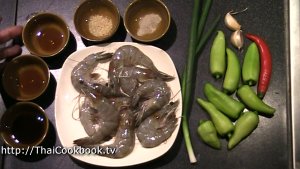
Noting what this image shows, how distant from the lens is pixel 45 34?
2.20 metres

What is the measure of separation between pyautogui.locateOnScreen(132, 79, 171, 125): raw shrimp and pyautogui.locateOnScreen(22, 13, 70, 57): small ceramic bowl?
55 centimetres

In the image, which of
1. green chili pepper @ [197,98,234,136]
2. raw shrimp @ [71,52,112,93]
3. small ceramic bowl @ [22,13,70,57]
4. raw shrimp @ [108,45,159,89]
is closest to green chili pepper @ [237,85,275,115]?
green chili pepper @ [197,98,234,136]

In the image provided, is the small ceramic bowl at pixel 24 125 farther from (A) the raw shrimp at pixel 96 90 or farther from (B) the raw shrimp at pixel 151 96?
(B) the raw shrimp at pixel 151 96

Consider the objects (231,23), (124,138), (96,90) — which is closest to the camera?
(124,138)

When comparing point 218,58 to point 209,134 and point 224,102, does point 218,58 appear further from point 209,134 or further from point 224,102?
point 209,134

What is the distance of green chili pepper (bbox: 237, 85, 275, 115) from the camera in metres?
1.99

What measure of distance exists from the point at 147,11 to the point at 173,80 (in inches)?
19.1

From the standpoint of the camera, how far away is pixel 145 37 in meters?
2.15

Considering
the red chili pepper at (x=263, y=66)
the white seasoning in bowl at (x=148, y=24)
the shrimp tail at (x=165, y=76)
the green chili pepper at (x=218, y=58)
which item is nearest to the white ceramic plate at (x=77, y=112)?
the shrimp tail at (x=165, y=76)

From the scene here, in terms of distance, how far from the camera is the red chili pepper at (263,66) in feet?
6.69

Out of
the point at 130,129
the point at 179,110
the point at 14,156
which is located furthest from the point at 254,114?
the point at 14,156

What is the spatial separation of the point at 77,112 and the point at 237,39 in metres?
1.03

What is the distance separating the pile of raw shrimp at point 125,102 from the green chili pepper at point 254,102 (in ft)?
1.26

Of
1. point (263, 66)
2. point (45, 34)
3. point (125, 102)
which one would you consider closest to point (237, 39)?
point (263, 66)
